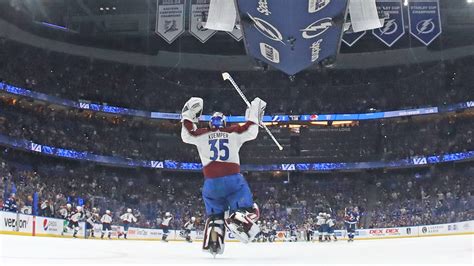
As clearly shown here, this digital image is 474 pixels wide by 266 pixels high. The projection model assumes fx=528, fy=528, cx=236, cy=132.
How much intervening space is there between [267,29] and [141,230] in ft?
53.7

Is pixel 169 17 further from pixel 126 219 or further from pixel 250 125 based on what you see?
pixel 126 219

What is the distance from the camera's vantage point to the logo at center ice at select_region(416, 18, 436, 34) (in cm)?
1416

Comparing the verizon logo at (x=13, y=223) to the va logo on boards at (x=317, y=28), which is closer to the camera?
the va logo on boards at (x=317, y=28)

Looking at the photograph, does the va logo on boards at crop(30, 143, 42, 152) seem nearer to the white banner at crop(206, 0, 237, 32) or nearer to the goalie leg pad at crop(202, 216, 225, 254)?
the white banner at crop(206, 0, 237, 32)

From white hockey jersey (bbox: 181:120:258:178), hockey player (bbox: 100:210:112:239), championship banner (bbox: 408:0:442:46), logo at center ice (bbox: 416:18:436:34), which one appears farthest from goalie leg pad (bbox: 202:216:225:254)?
hockey player (bbox: 100:210:112:239)

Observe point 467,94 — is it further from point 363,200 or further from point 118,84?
point 118,84

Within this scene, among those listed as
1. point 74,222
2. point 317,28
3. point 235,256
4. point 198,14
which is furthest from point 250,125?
point 74,222

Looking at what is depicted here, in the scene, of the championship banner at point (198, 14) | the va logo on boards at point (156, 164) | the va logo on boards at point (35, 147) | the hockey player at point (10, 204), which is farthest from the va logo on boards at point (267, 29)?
the va logo on boards at point (156, 164)

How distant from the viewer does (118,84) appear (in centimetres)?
3256

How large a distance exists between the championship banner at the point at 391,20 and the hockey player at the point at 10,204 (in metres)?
12.8

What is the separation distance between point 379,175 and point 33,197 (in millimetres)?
20294

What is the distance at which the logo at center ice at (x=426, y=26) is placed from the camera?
14.2 m

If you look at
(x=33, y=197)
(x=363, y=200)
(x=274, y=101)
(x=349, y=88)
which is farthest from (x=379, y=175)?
(x=33, y=197)

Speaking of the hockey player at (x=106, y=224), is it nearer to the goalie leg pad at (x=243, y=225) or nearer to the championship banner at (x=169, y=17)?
the championship banner at (x=169, y=17)
